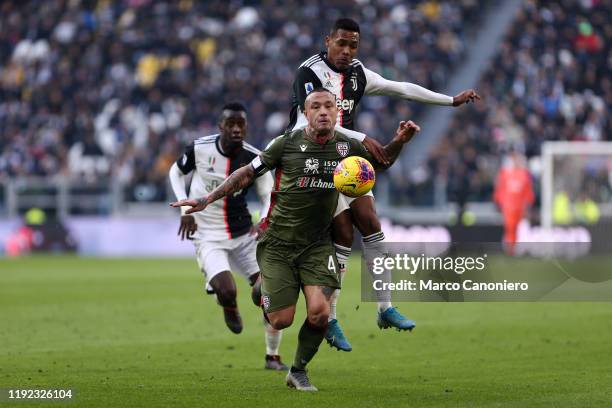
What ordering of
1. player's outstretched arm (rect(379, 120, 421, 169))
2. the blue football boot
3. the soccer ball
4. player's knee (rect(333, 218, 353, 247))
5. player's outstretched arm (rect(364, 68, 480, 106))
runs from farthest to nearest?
player's outstretched arm (rect(364, 68, 480, 106)) < player's knee (rect(333, 218, 353, 247)) < the blue football boot < player's outstretched arm (rect(379, 120, 421, 169)) < the soccer ball

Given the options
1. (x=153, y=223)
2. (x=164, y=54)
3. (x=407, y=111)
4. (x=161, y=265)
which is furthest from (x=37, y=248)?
(x=407, y=111)

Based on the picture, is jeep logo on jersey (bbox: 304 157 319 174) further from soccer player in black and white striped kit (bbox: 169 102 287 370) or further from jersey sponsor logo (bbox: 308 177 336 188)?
soccer player in black and white striped kit (bbox: 169 102 287 370)

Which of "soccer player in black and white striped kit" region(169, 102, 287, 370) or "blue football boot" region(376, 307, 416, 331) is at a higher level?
"soccer player in black and white striped kit" region(169, 102, 287, 370)

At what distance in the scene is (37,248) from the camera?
28.7 metres

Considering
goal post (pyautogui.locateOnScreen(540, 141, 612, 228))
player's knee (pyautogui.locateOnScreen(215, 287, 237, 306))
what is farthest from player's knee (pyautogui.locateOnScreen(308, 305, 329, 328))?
goal post (pyautogui.locateOnScreen(540, 141, 612, 228))

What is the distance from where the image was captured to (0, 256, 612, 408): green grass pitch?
326 inches

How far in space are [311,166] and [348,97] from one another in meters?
1.07

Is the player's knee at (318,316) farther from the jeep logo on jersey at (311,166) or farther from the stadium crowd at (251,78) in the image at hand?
the stadium crowd at (251,78)

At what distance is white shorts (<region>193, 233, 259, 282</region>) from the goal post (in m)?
14.6

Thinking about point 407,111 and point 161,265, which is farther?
point 407,111

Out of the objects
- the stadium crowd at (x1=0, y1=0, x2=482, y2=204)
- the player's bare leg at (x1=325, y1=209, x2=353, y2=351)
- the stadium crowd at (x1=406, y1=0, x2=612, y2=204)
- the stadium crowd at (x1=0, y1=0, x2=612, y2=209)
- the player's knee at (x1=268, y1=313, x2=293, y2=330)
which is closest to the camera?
the player's knee at (x1=268, y1=313, x2=293, y2=330)

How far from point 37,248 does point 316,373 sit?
65.6 feet

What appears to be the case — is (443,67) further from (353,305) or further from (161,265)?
(353,305)

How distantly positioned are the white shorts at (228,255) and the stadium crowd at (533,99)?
1609 centimetres
